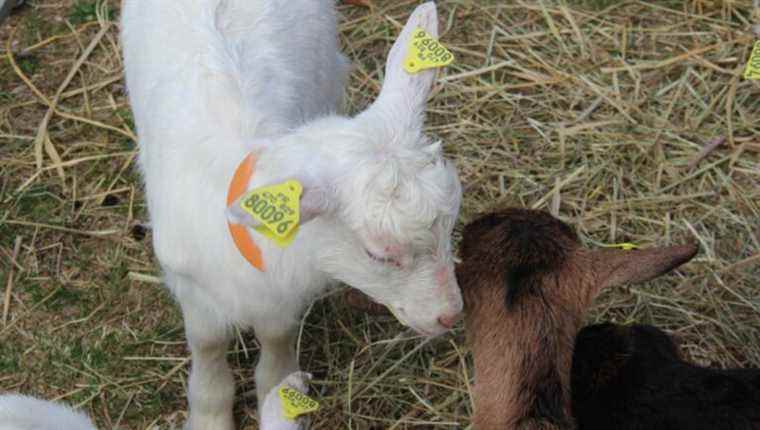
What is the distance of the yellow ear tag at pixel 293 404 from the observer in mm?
3936

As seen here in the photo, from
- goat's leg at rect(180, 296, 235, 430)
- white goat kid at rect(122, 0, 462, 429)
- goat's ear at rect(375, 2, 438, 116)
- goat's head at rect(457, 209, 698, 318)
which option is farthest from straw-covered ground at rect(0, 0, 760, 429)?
goat's ear at rect(375, 2, 438, 116)

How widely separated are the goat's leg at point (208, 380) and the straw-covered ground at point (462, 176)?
8.8 inches

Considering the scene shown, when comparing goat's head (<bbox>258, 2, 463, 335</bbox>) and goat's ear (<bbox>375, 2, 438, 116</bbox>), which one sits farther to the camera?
goat's ear (<bbox>375, 2, 438, 116</bbox>)

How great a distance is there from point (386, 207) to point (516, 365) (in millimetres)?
763

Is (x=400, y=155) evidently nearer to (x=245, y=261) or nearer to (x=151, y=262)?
(x=245, y=261)

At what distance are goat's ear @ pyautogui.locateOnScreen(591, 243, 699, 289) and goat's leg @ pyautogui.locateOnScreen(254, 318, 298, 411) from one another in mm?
1389

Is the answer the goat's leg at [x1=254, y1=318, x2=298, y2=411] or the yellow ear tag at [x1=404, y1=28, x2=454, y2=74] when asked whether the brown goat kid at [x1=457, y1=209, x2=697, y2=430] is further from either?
the goat's leg at [x1=254, y1=318, x2=298, y2=411]

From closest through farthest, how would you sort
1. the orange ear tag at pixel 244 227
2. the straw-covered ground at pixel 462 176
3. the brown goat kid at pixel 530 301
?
1. the brown goat kid at pixel 530 301
2. the orange ear tag at pixel 244 227
3. the straw-covered ground at pixel 462 176

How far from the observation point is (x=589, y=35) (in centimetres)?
685

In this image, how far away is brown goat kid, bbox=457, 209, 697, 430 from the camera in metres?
3.86

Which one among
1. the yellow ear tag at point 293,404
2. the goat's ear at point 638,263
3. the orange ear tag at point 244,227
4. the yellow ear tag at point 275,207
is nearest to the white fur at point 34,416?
the yellow ear tag at point 293,404

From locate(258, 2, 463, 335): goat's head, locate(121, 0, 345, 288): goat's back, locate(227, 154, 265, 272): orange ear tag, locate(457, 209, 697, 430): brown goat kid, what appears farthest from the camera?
locate(121, 0, 345, 288): goat's back

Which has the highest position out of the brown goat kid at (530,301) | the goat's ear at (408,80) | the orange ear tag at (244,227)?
the goat's ear at (408,80)

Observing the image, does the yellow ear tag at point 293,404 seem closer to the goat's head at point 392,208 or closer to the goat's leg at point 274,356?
the goat's head at point 392,208
